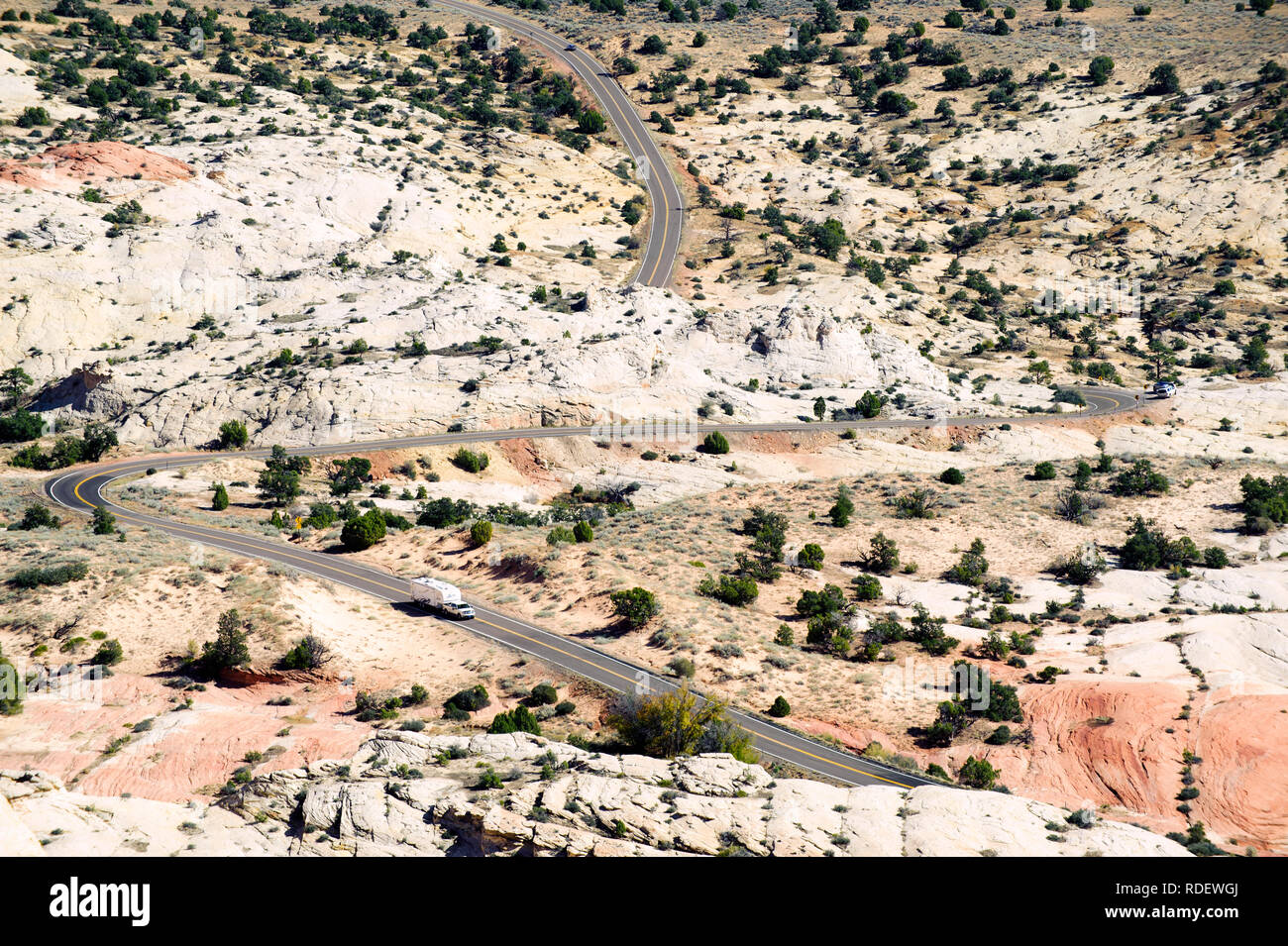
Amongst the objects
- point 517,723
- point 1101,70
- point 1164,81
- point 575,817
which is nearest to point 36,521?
→ point 517,723

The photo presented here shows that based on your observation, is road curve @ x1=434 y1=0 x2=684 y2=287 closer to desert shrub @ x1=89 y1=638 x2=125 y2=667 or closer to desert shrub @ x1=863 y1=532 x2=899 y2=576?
desert shrub @ x1=863 y1=532 x2=899 y2=576

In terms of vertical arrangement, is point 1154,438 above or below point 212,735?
above

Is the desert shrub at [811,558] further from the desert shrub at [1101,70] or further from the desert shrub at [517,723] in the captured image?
the desert shrub at [1101,70]

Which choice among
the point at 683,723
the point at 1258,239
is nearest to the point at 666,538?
the point at 683,723

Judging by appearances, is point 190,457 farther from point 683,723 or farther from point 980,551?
point 980,551

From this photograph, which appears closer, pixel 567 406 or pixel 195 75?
pixel 567 406
